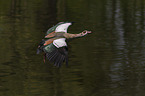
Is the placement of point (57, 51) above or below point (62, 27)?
below

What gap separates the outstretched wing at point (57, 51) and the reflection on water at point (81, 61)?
1.58m

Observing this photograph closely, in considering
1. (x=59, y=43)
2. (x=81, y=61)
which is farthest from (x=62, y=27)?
(x=81, y=61)

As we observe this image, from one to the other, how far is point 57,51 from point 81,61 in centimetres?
381

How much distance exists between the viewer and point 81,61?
1057cm

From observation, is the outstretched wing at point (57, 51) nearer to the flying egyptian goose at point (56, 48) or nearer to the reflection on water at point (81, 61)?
the flying egyptian goose at point (56, 48)

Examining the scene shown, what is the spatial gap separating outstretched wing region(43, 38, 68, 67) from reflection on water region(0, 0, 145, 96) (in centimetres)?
158

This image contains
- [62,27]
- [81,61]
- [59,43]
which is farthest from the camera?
[81,61]

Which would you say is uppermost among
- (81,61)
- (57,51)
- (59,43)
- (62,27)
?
(62,27)

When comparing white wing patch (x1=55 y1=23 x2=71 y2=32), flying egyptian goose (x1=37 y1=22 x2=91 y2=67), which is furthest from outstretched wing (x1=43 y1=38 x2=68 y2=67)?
white wing patch (x1=55 y1=23 x2=71 y2=32)

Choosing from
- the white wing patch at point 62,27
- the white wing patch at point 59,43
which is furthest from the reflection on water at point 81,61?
the white wing patch at point 59,43

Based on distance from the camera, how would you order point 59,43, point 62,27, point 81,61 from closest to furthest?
1. point 59,43
2. point 62,27
3. point 81,61

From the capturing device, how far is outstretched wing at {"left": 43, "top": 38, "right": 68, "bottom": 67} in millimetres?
6676

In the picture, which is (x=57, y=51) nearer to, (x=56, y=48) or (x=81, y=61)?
(x=56, y=48)

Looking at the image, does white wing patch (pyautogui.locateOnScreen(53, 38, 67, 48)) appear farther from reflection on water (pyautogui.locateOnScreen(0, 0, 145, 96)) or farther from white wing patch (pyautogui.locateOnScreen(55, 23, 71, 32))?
reflection on water (pyautogui.locateOnScreen(0, 0, 145, 96))
